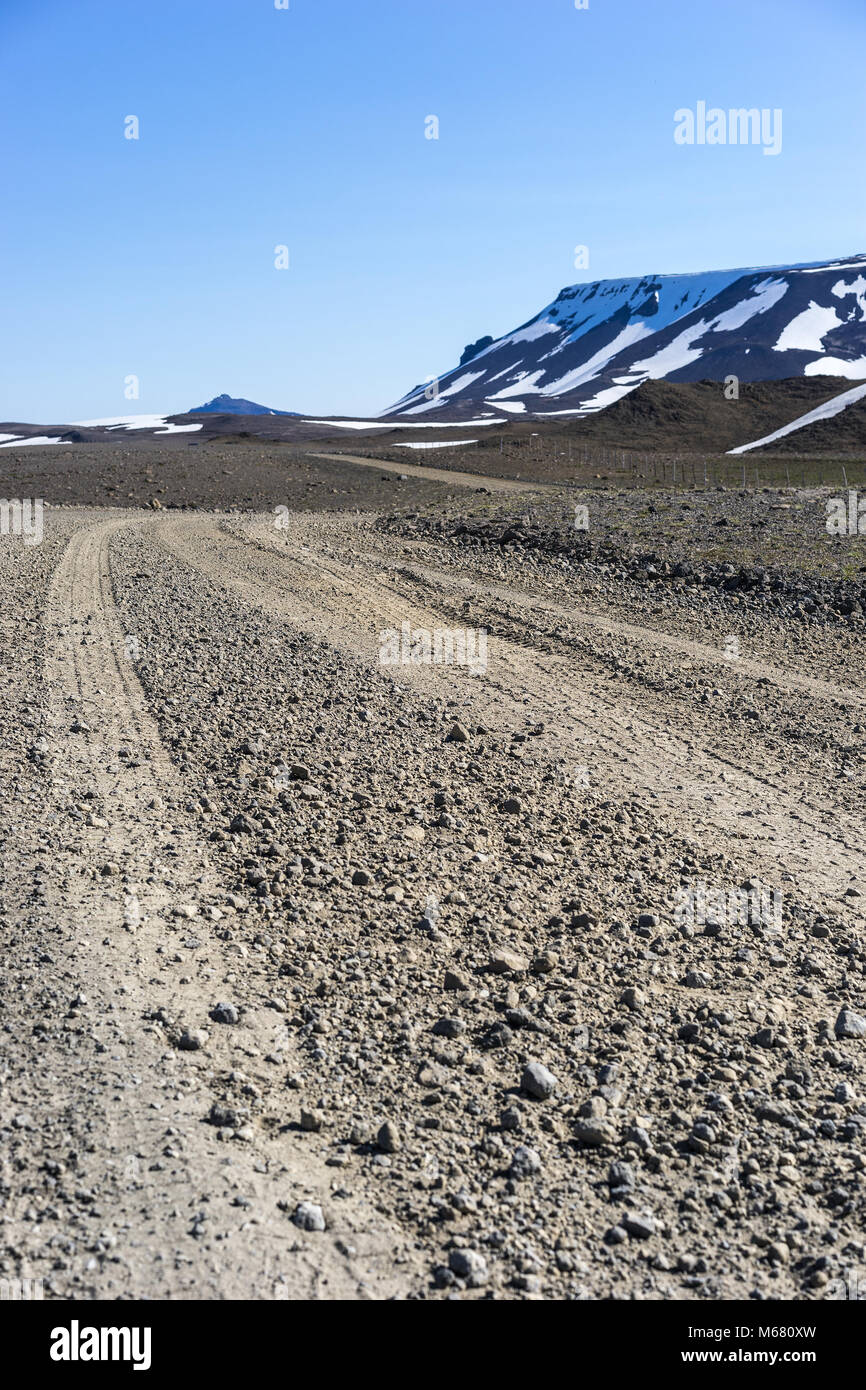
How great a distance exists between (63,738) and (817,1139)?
20.4 feet

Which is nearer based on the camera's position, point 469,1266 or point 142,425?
point 469,1266

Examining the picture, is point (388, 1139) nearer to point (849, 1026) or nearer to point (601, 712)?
point (849, 1026)

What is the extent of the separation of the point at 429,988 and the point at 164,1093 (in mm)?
1355

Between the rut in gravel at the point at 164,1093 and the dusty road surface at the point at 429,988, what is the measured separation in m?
0.01

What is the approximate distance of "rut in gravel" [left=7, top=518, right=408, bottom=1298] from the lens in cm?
318

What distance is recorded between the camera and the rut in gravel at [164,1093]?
3.18 metres

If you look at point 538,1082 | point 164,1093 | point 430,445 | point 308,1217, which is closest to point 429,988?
point 538,1082

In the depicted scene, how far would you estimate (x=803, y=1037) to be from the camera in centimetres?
454

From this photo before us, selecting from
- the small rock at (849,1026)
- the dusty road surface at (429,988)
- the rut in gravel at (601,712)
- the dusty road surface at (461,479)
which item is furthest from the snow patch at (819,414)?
the small rock at (849,1026)

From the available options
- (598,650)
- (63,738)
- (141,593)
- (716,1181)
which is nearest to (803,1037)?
(716,1181)

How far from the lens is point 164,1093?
154 inches

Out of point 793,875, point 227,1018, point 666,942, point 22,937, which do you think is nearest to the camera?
point 227,1018
